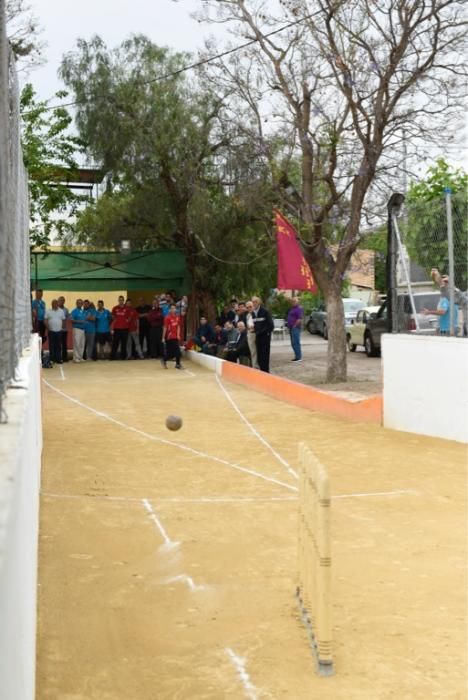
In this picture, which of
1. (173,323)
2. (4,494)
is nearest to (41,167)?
(173,323)

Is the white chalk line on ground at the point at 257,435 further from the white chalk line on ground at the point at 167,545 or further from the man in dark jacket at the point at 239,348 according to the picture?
the man in dark jacket at the point at 239,348

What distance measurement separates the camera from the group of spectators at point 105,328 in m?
27.4

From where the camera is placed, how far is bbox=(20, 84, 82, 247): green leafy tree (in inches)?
1171

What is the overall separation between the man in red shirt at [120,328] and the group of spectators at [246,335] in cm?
205

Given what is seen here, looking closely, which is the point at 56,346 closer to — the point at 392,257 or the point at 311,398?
the point at 311,398

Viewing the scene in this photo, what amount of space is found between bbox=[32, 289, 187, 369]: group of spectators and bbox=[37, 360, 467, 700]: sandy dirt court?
1329 centimetres

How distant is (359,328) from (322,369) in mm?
6304

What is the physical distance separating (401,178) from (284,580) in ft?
49.8

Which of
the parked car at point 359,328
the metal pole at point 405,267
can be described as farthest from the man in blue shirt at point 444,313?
the parked car at point 359,328

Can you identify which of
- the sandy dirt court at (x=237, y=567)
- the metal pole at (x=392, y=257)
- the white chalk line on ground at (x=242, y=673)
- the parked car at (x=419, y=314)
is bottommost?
the white chalk line on ground at (x=242, y=673)

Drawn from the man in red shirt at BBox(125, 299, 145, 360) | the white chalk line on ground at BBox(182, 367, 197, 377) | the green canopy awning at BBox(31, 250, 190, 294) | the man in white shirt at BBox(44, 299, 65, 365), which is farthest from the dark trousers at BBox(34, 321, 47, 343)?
the white chalk line on ground at BBox(182, 367, 197, 377)

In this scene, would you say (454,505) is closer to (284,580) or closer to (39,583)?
(284,580)

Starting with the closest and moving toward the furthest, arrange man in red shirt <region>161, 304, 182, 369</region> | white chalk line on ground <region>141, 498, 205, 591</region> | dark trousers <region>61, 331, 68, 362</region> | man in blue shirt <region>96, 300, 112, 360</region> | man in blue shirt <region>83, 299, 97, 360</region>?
1. white chalk line on ground <region>141, 498, 205, 591</region>
2. man in red shirt <region>161, 304, 182, 369</region>
3. dark trousers <region>61, 331, 68, 362</region>
4. man in blue shirt <region>83, 299, 97, 360</region>
5. man in blue shirt <region>96, 300, 112, 360</region>

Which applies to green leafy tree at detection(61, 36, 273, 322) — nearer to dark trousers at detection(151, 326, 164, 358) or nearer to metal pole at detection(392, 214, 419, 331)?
dark trousers at detection(151, 326, 164, 358)
